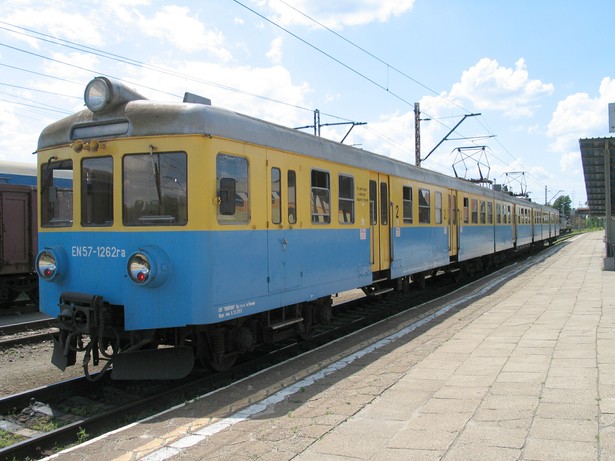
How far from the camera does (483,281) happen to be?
53.3 ft

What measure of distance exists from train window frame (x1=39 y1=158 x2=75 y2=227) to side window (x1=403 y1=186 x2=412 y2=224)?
6.59 meters

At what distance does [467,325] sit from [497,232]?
12.3 metres

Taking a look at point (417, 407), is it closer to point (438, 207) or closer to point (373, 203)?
point (373, 203)

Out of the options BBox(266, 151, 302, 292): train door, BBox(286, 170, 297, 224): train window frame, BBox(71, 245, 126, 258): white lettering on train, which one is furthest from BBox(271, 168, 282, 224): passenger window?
BBox(71, 245, 126, 258): white lettering on train

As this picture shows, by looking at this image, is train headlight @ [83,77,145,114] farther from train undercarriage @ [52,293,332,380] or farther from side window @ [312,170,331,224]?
side window @ [312,170,331,224]

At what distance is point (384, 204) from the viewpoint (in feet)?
33.0

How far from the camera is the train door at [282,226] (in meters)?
6.56

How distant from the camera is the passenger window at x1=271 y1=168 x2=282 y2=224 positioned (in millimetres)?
6617

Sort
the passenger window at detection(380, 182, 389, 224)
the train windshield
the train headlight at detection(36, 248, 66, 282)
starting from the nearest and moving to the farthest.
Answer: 1. the train headlight at detection(36, 248, 66, 282)
2. the train windshield
3. the passenger window at detection(380, 182, 389, 224)

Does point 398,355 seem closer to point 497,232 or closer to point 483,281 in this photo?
point 483,281

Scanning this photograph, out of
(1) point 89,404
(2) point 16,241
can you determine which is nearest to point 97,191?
(1) point 89,404

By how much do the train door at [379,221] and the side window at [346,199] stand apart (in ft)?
2.77

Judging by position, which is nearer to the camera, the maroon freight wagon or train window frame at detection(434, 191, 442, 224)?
the maroon freight wagon

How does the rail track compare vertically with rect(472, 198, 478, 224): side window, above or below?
below
